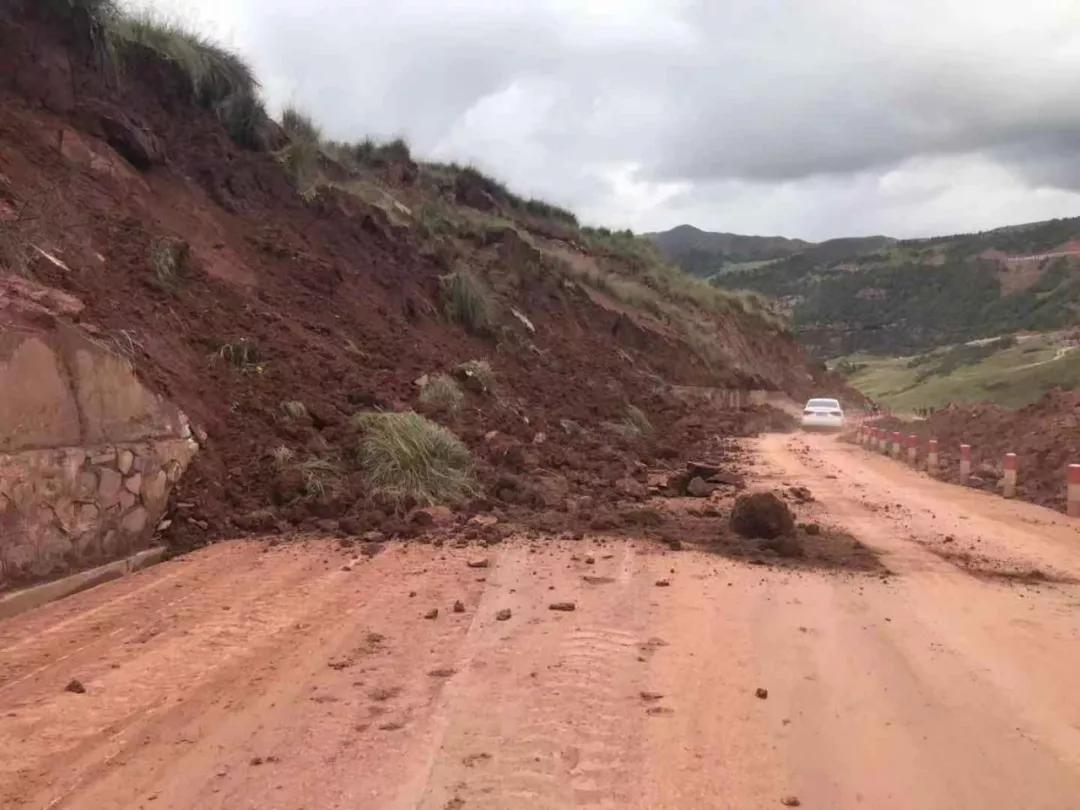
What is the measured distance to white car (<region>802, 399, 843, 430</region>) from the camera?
34.4 meters

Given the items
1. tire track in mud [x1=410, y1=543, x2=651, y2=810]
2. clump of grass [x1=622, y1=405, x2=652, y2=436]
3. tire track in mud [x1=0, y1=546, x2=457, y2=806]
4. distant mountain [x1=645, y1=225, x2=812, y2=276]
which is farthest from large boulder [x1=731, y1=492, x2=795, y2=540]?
distant mountain [x1=645, y1=225, x2=812, y2=276]

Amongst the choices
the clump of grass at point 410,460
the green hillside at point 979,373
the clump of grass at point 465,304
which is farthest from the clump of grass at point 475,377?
the green hillside at point 979,373

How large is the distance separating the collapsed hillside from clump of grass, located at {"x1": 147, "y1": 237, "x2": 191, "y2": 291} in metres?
0.03

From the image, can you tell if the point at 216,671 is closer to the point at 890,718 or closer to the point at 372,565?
the point at 372,565

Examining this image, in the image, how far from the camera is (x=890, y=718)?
16.8 feet

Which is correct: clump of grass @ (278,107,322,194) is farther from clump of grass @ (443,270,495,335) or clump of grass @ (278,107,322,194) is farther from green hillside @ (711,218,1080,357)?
green hillside @ (711,218,1080,357)

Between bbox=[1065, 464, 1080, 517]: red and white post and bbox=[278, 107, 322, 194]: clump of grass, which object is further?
bbox=[278, 107, 322, 194]: clump of grass

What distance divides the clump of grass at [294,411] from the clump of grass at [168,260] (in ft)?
6.98

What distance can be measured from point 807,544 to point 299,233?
11603mm

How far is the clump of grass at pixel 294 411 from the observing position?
10828mm

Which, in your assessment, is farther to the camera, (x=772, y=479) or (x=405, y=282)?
(x=405, y=282)

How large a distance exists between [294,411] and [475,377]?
5.22 m

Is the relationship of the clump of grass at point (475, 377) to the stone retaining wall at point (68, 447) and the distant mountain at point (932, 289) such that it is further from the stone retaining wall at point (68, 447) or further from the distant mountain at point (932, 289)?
the distant mountain at point (932, 289)

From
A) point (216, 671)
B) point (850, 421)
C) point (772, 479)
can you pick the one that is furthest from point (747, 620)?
point (850, 421)
